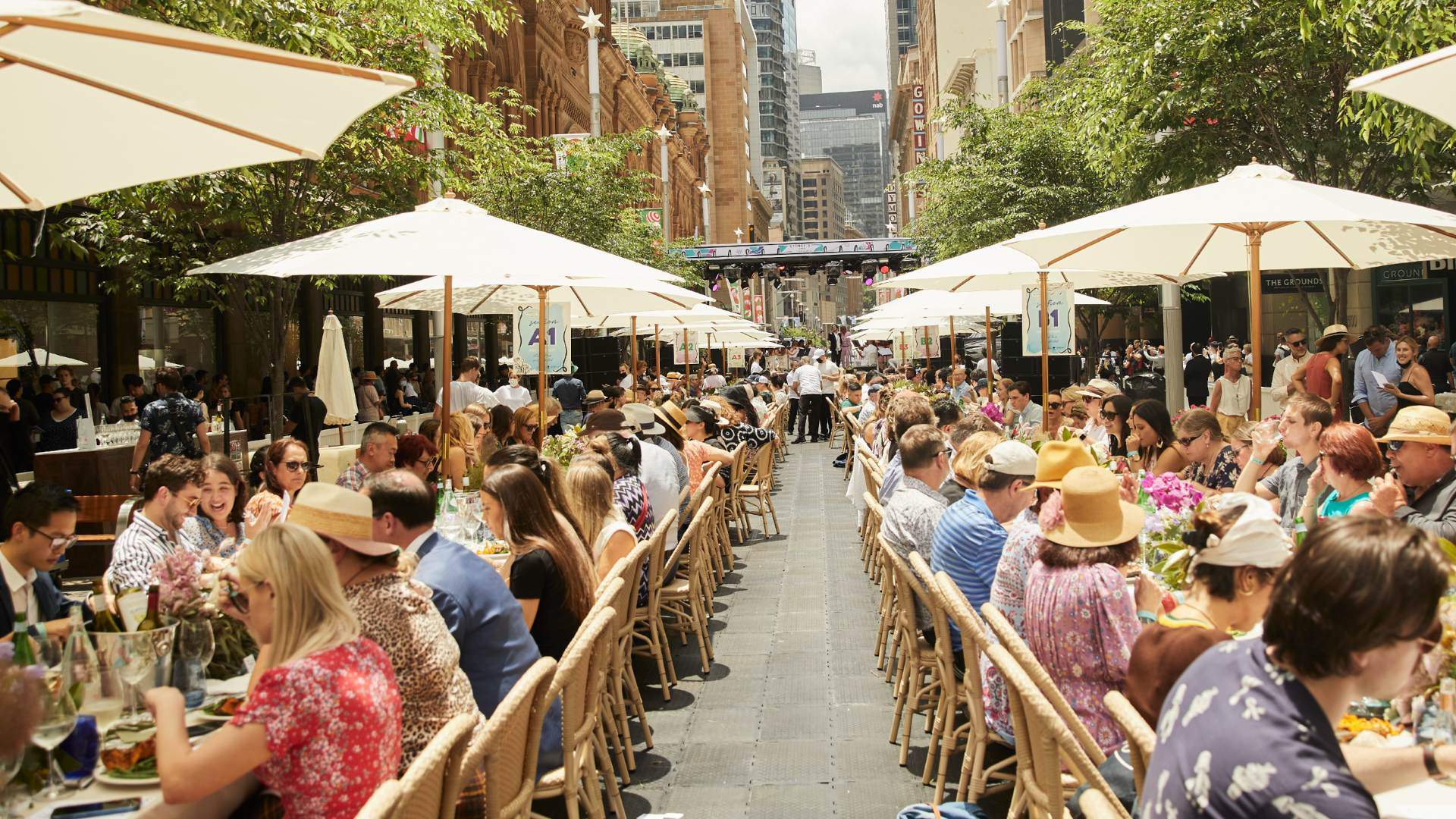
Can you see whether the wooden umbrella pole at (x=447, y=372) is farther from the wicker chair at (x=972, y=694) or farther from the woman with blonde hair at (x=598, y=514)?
the wicker chair at (x=972, y=694)

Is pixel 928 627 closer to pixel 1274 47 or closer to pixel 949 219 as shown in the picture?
pixel 1274 47

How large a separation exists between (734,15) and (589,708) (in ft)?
447

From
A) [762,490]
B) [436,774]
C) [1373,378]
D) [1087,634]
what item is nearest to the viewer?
A: [436,774]

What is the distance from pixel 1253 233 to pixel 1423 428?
9.17 ft

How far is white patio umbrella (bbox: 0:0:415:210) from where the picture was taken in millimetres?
3623

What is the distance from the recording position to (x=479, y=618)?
4.25 metres

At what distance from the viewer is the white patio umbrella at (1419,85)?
15.4ft

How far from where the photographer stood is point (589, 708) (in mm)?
4828

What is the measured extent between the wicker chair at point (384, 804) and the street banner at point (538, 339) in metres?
8.24

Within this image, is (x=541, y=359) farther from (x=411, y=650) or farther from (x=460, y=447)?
(x=411, y=650)

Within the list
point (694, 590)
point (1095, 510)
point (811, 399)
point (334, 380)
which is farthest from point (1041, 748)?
point (811, 399)

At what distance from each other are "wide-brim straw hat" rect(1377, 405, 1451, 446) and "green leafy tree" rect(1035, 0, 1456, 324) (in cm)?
863

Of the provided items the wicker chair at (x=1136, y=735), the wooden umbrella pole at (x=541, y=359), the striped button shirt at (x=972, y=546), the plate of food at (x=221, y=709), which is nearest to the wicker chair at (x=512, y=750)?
the plate of food at (x=221, y=709)

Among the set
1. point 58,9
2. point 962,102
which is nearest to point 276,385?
point 58,9
